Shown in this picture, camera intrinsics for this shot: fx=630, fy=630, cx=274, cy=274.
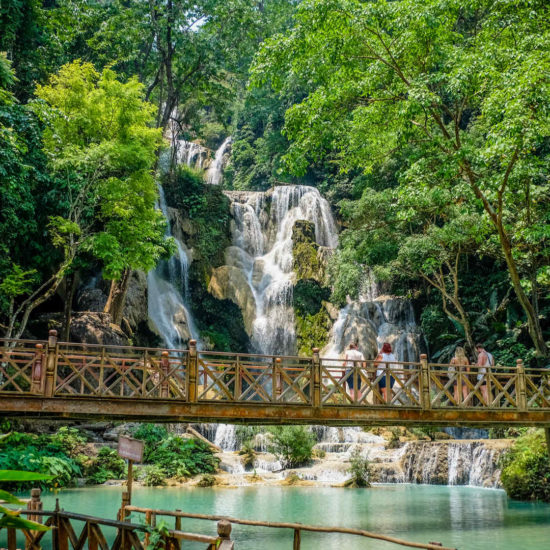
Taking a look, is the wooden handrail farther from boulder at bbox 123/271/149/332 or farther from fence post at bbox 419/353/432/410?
boulder at bbox 123/271/149/332

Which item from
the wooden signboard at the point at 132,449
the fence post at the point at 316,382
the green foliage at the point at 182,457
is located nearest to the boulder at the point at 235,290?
the green foliage at the point at 182,457

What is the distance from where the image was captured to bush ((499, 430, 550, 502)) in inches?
650

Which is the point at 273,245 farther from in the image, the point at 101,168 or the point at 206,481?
the point at 206,481

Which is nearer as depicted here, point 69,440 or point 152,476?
point 152,476

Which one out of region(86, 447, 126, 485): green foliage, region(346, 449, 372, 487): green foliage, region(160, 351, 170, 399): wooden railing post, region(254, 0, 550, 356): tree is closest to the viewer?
region(160, 351, 170, 399): wooden railing post

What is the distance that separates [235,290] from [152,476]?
11.9 metres

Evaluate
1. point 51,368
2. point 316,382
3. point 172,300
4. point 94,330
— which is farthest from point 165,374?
point 172,300

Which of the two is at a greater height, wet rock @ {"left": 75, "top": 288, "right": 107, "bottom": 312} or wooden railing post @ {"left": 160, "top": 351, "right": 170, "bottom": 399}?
wet rock @ {"left": 75, "top": 288, "right": 107, "bottom": 312}

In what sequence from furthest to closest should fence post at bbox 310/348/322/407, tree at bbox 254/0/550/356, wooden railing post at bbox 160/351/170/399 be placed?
1. tree at bbox 254/0/550/356
2. fence post at bbox 310/348/322/407
3. wooden railing post at bbox 160/351/170/399

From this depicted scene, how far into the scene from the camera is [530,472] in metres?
16.8

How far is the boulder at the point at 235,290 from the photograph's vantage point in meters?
29.1

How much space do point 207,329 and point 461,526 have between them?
17.5 m

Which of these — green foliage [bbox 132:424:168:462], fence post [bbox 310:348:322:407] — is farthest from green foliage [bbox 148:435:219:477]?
fence post [bbox 310:348:322:407]

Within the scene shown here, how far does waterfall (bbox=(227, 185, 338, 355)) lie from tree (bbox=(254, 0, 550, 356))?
11891mm
